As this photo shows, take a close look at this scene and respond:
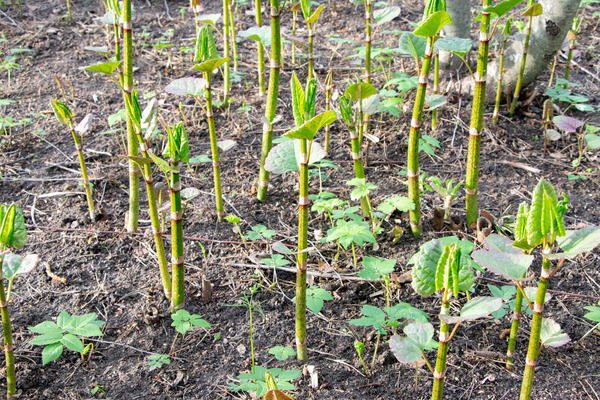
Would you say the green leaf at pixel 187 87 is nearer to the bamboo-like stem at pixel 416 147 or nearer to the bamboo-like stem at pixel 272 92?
the bamboo-like stem at pixel 272 92

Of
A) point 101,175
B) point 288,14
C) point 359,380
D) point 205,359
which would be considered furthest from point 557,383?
point 288,14

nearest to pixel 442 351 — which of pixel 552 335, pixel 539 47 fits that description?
pixel 552 335

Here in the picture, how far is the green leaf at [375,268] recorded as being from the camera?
1.85m

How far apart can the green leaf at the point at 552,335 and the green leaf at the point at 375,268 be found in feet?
1.68

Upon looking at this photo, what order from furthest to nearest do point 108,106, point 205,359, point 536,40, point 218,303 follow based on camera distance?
point 108,106
point 536,40
point 218,303
point 205,359

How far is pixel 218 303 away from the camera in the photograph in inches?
77.4

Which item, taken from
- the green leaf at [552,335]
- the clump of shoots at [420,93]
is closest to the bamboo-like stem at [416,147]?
the clump of shoots at [420,93]

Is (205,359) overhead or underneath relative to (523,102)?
underneath

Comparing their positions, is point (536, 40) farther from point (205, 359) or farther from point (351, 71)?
point (205, 359)

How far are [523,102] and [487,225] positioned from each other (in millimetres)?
1255

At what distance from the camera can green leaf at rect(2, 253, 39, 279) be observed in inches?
55.1

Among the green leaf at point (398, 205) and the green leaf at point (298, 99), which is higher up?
the green leaf at point (298, 99)

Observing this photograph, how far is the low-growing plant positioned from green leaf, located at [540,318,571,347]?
4.14 feet

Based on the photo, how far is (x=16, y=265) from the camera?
142 cm
